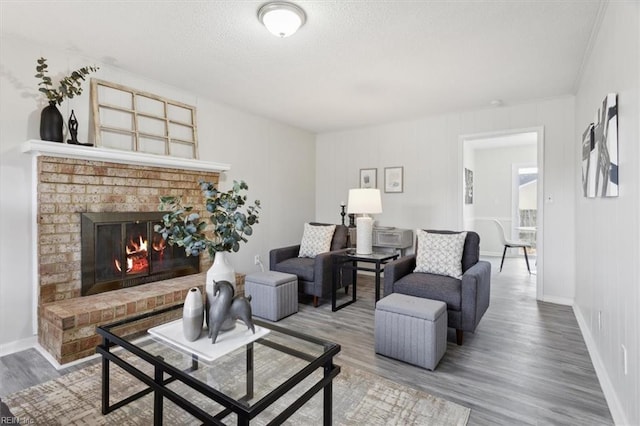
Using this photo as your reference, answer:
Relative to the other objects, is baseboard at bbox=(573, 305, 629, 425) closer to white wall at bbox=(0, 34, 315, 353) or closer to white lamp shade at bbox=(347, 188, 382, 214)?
white lamp shade at bbox=(347, 188, 382, 214)

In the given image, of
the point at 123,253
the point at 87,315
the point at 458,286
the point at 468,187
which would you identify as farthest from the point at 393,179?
the point at 87,315

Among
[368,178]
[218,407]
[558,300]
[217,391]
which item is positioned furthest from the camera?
[368,178]

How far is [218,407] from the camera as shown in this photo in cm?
185

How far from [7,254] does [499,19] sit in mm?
4013

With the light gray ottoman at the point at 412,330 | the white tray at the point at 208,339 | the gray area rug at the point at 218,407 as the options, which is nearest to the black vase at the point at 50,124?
the gray area rug at the point at 218,407

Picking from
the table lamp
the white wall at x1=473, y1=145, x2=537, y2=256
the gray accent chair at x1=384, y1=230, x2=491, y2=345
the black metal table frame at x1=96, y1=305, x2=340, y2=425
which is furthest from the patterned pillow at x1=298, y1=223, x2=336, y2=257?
the white wall at x1=473, y1=145, x2=537, y2=256

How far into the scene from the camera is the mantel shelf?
253 cm

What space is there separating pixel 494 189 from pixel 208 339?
7341 millimetres

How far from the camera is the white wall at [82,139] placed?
8.32 ft

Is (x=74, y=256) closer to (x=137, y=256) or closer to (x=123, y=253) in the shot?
(x=123, y=253)

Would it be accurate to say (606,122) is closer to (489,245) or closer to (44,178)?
(44,178)

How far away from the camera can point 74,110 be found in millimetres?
2887

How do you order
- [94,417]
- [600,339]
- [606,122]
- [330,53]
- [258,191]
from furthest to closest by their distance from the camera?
[258,191] → [330,53] → [600,339] → [606,122] → [94,417]

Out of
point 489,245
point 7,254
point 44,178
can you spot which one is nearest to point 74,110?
point 44,178
